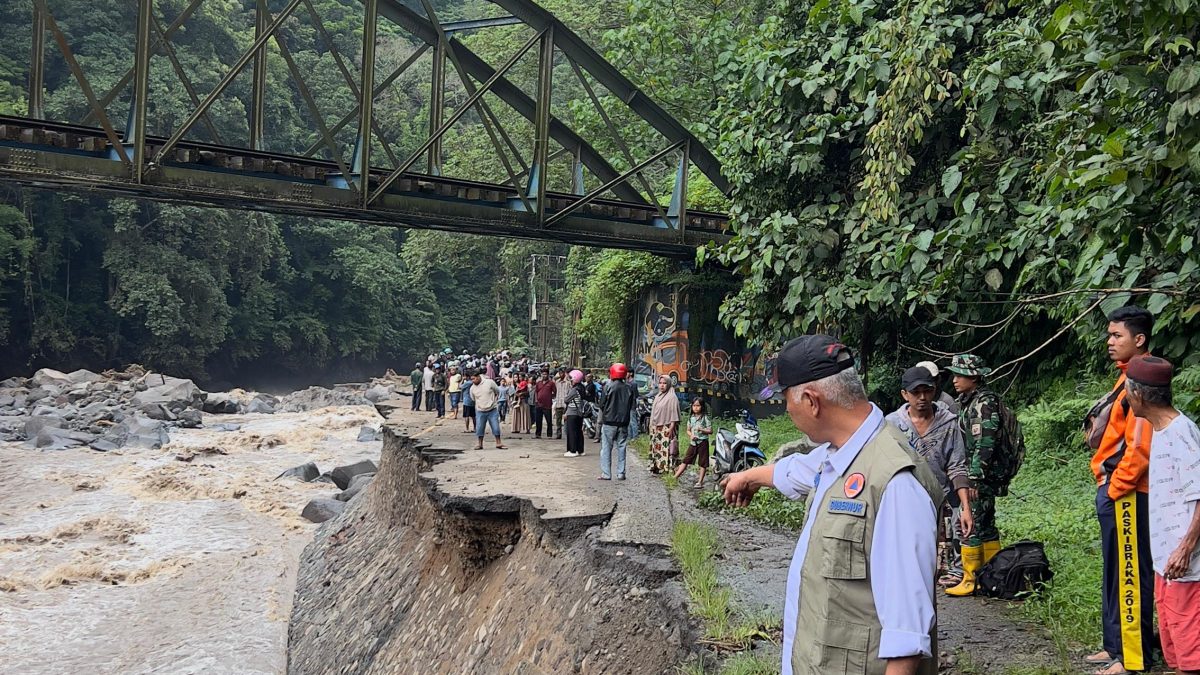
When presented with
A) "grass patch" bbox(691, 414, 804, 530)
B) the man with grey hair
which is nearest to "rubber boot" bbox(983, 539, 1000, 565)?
"grass patch" bbox(691, 414, 804, 530)

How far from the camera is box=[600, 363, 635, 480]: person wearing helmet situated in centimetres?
1062

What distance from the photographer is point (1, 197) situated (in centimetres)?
3872

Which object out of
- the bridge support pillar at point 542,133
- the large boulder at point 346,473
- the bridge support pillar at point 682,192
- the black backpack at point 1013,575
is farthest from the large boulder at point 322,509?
the black backpack at point 1013,575

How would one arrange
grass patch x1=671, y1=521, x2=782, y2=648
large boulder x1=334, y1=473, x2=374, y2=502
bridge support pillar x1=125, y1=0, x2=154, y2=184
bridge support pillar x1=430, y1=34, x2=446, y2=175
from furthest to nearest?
bridge support pillar x1=430, y1=34, x2=446, y2=175
large boulder x1=334, y1=473, x2=374, y2=502
bridge support pillar x1=125, y1=0, x2=154, y2=184
grass patch x1=671, y1=521, x2=782, y2=648

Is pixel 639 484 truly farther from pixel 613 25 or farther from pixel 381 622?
pixel 613 25

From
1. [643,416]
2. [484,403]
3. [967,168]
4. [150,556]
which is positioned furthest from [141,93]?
[967,168]

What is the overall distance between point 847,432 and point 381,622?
9013 millimetres

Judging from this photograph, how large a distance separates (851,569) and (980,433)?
11.6ft

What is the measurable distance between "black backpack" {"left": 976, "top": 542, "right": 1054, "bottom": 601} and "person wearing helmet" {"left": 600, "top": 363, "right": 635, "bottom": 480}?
5358 mm

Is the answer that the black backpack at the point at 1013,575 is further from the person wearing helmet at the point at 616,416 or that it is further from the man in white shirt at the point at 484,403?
the man in white shirt at the point at 484,403

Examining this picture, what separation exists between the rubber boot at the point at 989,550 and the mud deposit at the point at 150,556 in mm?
8638

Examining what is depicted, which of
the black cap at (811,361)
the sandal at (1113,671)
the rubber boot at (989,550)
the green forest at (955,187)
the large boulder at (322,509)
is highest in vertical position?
the green forest at (955,187)

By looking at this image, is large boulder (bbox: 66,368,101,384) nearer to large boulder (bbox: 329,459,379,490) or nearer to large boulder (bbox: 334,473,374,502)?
large boulder (bbox: 329,459,379,490)

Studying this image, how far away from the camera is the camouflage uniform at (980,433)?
546 centimetres
